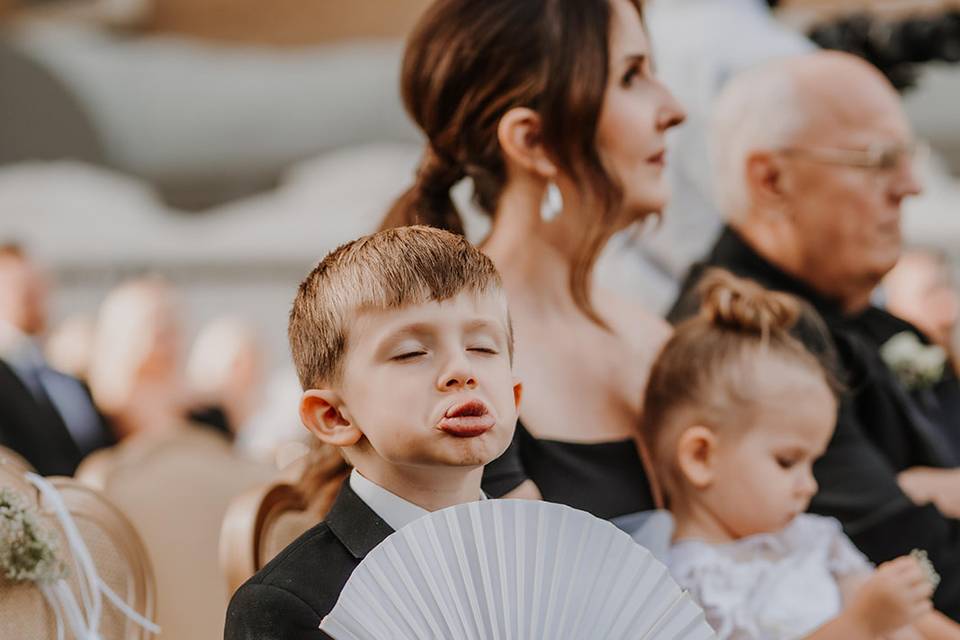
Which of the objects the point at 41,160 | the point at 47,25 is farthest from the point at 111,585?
the point at 47,25

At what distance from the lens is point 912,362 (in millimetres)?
2709

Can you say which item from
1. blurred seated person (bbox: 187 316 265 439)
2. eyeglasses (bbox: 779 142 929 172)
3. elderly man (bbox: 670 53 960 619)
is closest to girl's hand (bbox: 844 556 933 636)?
elderly man (bbox: 670 53 960 619)

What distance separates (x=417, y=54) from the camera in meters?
2.02

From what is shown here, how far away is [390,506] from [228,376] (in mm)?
5293

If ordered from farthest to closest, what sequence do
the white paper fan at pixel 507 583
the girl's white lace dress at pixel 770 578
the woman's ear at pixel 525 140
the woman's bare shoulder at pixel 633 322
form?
1. the woman's bare shoulder at pixel 633 322
2. the woman's ear at pixel 525 140
3. the girl's white lace dress at pixel 770 578
4. the white paper fan at pixel 507 583

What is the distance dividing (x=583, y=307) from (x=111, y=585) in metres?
0.76

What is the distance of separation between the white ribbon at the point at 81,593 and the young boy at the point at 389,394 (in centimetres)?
32

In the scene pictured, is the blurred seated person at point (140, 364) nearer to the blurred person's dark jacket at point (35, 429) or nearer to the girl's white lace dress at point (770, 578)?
the blurred person's dark jacket at point (35, 429)

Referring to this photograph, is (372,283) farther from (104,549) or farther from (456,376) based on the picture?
(104,549)

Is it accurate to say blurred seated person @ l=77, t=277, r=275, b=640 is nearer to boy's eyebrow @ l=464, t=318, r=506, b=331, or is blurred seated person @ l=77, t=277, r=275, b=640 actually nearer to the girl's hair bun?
the girl's hair bun

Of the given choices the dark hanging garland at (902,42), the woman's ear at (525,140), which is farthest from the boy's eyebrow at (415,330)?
the dark hanging garland at (902,42)

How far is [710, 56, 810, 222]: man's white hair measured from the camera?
245cm

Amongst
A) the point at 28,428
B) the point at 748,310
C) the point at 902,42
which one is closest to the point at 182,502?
the point at 748,310

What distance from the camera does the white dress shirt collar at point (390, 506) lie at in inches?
57.3
